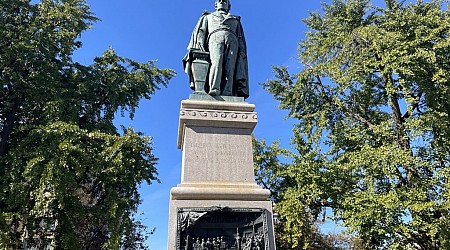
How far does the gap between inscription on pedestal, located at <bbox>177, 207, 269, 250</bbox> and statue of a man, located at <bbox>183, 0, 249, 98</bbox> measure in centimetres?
209

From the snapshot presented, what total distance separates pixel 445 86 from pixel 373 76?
338 centimetres

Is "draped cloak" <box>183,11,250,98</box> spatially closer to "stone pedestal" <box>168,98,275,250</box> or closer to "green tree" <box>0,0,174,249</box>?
"stone pedestal" <box>168,98,275,250</box>

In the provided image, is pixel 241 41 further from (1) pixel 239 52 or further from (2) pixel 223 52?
(2) pixel 223 52

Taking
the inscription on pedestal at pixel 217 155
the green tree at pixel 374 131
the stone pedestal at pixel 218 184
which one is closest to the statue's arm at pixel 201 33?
the stone pedestal at pixel 218 184

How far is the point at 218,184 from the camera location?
5.21m

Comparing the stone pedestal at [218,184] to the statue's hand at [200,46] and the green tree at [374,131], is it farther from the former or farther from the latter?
the green tree at [374,131]

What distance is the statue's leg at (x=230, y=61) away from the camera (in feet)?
20.6

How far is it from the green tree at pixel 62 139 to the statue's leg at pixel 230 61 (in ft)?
32.2

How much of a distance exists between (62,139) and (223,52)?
10.5m

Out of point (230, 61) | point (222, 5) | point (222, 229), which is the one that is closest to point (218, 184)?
point (222, 229)

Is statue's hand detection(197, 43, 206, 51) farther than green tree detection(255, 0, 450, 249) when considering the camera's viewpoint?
No

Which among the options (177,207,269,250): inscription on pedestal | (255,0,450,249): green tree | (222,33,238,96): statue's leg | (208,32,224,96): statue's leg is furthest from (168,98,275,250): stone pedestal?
(255,0,450,249): green tree

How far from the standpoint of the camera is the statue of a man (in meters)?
6.22

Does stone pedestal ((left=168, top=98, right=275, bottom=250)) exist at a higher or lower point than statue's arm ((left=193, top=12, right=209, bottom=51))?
lower
